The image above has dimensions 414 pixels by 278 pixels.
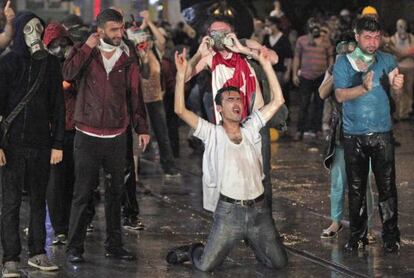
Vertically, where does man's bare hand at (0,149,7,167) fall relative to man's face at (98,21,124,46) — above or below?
below

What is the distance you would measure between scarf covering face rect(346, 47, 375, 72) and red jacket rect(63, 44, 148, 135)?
190 centimetres

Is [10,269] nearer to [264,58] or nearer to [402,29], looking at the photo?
[264,58]

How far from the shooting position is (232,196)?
832 centimetres

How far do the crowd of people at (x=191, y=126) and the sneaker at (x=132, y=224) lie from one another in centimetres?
68

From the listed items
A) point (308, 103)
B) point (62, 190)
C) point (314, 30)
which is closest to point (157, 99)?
point (62, 190)

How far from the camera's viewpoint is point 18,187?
27.6 ft

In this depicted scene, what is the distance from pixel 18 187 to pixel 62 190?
1.43m

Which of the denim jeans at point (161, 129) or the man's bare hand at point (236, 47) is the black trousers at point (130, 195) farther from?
the denim jeans at point (161, 129)

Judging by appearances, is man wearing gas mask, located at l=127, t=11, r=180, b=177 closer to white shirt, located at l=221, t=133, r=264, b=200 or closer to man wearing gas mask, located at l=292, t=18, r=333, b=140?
man wearing gas mask, located at l=292, t=18, r=333, b=140

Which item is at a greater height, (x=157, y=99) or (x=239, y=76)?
(x=239, y=76)

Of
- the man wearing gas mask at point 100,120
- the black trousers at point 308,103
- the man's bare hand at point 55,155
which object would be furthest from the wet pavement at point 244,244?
the black trousers at point 308,103

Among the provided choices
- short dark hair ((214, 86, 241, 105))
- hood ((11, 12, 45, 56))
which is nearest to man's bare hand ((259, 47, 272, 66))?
short dark hair ((214, 86, 241, 105))

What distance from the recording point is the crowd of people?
8.34 m

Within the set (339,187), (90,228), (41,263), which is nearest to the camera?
(41,263)
